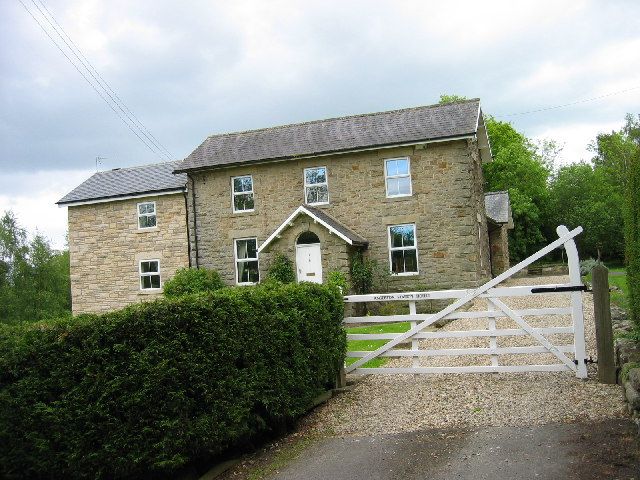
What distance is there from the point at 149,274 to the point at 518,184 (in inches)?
1406

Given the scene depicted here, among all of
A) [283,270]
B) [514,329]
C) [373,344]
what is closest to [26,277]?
[283,270]

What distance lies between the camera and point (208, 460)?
650 centimetres

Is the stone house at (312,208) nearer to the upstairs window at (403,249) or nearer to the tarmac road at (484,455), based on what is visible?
the upstairs window at (403,249)

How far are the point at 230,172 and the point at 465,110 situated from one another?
9542 mm

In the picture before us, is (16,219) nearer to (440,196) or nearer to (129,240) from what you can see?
(129,240)

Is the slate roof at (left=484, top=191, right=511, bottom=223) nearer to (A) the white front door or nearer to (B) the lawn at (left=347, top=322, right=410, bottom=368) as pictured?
(A) the white front door

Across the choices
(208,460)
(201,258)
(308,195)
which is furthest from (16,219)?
(208,460)

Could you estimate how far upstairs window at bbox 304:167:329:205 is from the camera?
22922 mm

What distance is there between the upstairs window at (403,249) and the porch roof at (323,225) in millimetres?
1032

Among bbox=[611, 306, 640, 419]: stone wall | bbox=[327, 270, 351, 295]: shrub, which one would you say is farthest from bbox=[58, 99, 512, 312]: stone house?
bbox=[611, 306, 640, 419]: stone wall

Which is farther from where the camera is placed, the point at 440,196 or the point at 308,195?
the point at 308,195

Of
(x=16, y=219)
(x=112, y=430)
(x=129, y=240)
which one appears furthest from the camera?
(x=16, y=219)

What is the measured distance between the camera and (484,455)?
5879mm

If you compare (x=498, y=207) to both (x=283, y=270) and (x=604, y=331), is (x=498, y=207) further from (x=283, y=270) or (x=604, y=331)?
(x=604, y=331)
